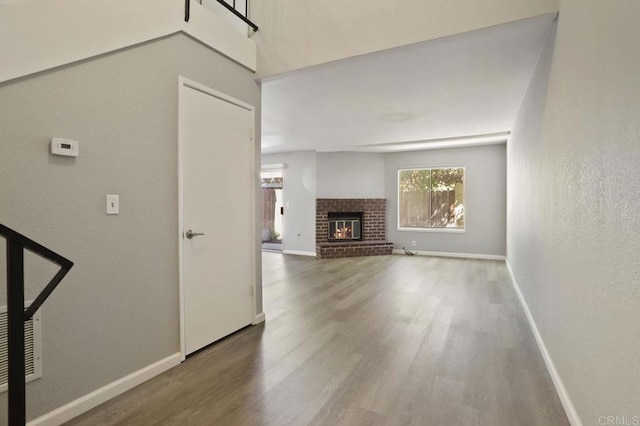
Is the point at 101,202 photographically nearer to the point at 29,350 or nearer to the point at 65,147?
the point at 65,147

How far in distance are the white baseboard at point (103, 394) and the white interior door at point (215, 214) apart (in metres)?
0.21

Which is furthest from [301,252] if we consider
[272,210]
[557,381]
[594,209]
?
[594,209]

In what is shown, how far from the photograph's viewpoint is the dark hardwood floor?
1.79 metres

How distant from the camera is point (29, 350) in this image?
1614 millimetres

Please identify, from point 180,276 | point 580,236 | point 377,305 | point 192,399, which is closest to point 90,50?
point 180,276

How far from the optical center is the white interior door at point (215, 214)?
247cm

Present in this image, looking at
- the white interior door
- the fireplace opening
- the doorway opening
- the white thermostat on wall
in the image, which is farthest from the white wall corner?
the doorway opening

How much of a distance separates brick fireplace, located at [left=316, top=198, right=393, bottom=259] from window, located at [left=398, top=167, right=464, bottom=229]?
53cm

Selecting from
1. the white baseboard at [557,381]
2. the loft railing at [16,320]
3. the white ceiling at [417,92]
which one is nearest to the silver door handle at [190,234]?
the loft railing at [16,320]

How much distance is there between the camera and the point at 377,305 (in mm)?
3701

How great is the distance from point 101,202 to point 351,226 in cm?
619

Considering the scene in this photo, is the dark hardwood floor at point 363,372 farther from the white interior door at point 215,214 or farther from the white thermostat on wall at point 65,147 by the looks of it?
the white thermostat on wall at point 65,147

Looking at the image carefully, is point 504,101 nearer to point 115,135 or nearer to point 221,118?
point 221,118

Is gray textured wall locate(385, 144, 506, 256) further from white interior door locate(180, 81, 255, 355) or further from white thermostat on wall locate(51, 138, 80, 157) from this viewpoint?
white thermostat on wall locate(51, 138, 80, 157)
